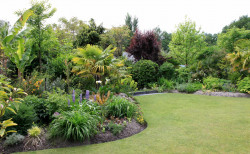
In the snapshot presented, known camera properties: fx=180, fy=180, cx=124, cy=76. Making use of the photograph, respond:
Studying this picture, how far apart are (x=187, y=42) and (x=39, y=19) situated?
11.5 meters

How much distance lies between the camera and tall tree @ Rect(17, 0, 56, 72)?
804 centimetres

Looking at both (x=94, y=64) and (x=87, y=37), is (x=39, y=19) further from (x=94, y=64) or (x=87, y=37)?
(x=87, y=37)

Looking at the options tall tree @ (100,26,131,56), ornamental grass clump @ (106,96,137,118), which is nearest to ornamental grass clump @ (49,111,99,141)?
ornamental grass clump @ (106,96,137,118)

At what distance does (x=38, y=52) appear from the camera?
8.84 metres

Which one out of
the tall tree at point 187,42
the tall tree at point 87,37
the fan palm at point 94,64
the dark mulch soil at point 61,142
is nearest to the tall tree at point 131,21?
the tall tree at point 87,37

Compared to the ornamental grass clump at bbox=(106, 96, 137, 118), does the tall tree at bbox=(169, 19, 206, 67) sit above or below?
above

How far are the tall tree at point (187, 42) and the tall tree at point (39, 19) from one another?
10.6 m

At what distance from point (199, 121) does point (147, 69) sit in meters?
6.66

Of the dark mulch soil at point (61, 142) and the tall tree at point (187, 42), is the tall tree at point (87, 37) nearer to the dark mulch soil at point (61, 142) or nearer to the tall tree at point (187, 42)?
the tall tree at point (187, 42)

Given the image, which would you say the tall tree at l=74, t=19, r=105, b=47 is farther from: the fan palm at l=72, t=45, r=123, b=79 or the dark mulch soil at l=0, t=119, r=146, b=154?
the dark mulch soil at l=0, t=119, r=146, b=154

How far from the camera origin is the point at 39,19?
8070 mm

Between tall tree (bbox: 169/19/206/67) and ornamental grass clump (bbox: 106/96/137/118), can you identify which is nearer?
ornamental grass clump (bbox: 106/96/137/118)

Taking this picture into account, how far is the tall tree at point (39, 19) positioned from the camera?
8.04 meters

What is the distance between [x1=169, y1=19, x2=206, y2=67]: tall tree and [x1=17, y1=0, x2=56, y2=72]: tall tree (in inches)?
418
